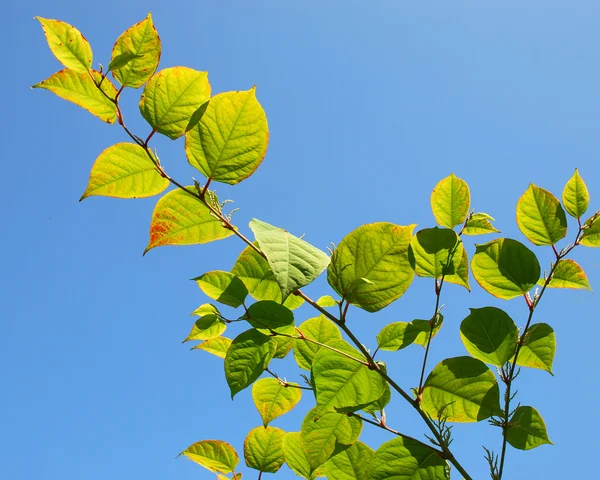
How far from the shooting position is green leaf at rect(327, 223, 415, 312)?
1025 millimetres

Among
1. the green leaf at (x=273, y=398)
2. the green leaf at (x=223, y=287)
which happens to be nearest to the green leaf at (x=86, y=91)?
the green leaf at (x=223, y=287)

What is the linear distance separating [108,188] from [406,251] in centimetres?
64

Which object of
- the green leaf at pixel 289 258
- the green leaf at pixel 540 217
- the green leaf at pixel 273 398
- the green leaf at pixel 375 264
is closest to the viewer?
the green leaf at pixel 289 258

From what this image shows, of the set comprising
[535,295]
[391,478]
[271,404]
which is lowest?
[391,478]

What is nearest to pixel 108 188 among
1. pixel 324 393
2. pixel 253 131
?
pixel 253 131

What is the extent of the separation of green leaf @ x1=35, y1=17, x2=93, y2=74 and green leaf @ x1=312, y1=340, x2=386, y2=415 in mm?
782

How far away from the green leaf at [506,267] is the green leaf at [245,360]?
Answer: 0.53m

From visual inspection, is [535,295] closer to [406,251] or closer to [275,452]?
[406,251]

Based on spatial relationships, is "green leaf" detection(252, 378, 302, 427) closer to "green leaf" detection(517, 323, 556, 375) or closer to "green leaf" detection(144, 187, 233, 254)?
"green leaf" detection(144, 187, 233, 254)

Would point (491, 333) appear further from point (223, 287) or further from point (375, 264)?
point (223, 287)

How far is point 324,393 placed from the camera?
1.08 metres

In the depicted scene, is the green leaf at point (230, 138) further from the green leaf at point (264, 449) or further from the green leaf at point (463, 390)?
the green leaf at point (264, 449)

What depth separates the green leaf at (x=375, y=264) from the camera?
40.4 inches

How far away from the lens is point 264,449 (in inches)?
63.2
